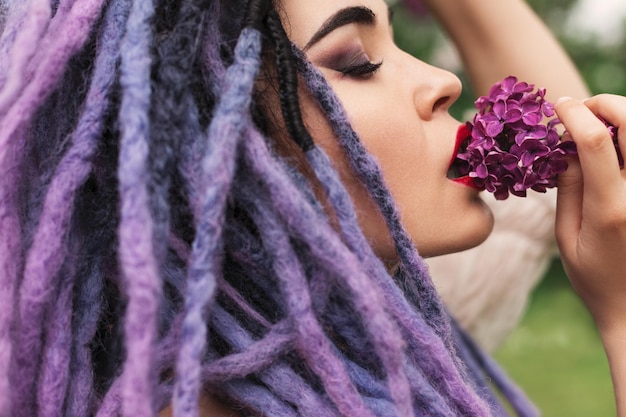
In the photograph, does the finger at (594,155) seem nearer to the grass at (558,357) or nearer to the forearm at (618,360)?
the forearm at (618,360)

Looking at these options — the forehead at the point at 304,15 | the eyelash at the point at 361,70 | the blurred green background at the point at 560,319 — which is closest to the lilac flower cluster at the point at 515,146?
the eyelash at the point at 361,70

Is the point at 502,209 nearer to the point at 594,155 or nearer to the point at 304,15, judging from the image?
the point at 594,155

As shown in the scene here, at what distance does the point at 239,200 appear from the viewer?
971mm

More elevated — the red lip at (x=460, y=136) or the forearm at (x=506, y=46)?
the forearm at (x=506, y=46)

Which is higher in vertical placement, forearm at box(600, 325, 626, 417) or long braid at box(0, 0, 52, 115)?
long braid at box(0, 0, 52, 115)

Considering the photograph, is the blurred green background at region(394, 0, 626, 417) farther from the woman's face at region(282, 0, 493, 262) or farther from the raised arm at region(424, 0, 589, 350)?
the woman's face at region(282, 0, 493, 262)

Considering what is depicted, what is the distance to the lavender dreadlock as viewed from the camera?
87 cm

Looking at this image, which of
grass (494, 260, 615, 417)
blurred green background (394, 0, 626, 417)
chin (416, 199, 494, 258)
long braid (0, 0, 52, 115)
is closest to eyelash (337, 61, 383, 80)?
chin (416, 199, 494, 258)

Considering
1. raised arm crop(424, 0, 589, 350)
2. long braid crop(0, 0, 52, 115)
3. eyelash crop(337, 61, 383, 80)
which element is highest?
long braid crop(0, 0, 52, 115)

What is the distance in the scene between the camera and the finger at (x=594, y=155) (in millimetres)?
1070

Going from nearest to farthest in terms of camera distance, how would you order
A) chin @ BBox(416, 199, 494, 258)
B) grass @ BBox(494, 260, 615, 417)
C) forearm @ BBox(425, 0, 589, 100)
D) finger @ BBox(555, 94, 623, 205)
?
finger @ BBox(555, 94, 623, 205)
chin @ BBox(416, 199, 494, 258)
forearm @ BBox(425, 0, 589, 100)
grass @ BBox(494, 260, 615, 417)

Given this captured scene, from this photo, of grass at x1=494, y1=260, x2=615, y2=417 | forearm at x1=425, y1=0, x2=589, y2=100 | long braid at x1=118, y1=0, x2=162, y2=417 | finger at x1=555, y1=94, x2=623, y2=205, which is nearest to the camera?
long braid at x1=118, y1=0, x2=162, y2=417

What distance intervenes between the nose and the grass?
2.57 m

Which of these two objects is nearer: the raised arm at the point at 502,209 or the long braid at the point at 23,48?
the long braid at the point at 23,48
